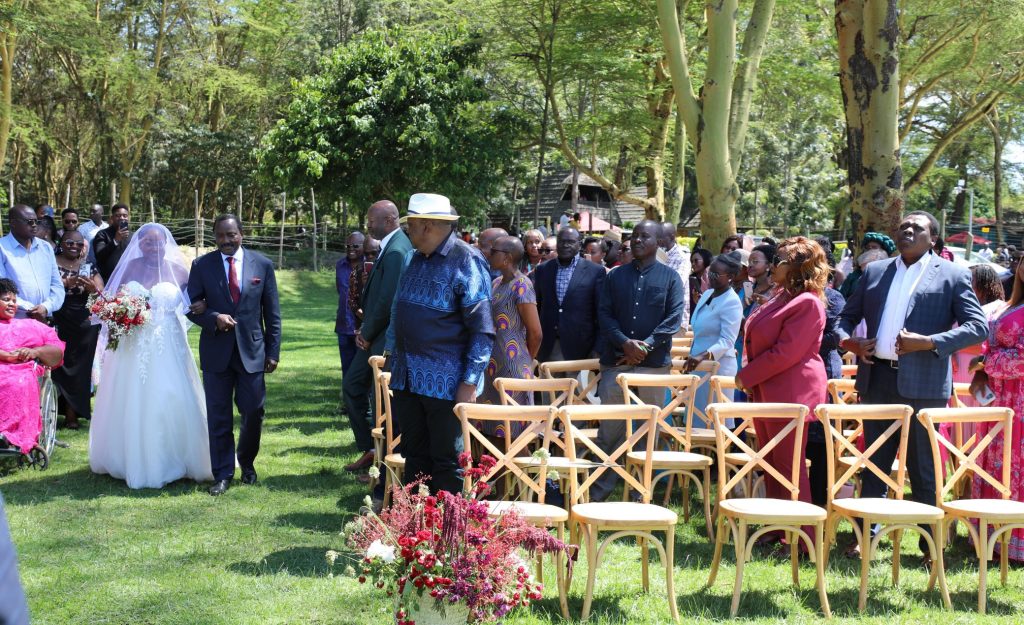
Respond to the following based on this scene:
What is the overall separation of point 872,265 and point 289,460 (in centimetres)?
551

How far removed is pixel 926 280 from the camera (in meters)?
6.54

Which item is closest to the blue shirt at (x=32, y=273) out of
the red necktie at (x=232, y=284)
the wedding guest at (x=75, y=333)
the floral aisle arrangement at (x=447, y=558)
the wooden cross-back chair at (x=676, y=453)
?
the wedding guest at (x=75, y=333)

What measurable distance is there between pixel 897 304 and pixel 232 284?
500 cm

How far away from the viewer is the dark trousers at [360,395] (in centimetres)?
896

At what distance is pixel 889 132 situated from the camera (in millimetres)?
10766

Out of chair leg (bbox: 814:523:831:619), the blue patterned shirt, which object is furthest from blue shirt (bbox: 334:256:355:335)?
chair leg (bbox: 814:523:831:619)

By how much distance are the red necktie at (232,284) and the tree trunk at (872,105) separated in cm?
656

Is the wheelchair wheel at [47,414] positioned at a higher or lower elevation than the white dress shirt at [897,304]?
lower

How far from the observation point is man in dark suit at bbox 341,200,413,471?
299 inches

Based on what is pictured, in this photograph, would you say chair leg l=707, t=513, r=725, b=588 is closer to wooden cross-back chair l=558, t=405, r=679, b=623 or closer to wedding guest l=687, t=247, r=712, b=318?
wooden cross-back chair l=558, t=405, r=679, b=623

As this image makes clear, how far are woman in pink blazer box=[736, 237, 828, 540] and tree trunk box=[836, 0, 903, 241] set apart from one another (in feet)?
15.0

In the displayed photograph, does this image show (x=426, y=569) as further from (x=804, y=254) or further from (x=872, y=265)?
(x=872, y=265)

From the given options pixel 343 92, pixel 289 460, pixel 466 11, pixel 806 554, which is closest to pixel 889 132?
pixel 806 554

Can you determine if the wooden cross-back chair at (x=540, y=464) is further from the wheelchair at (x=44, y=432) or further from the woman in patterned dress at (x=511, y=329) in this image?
the wheelchair at (x=44, y=432)
